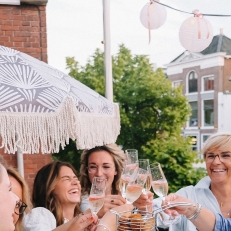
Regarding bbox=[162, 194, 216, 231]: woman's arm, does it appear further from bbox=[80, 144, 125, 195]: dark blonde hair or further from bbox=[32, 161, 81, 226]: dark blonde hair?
bbox=[80, 144, 125, 195]: dark blonde hair

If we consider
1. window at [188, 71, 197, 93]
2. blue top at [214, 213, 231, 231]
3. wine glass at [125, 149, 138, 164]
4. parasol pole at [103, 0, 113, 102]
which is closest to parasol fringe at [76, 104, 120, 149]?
wine glass at [125, 149, 138, 164]

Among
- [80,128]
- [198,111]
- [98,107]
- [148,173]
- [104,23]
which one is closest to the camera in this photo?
[148,173]

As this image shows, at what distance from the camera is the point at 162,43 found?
24219 mm

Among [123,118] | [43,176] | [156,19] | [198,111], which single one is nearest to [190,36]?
[156,19]

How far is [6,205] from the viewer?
3.99ft

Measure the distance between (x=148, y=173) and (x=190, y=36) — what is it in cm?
370

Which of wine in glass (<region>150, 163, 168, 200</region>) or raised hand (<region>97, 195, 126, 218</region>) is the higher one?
wine in glass (<region>150, 163, 168, 200</region>)

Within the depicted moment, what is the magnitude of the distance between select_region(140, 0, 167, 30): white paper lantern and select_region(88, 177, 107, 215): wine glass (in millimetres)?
4007

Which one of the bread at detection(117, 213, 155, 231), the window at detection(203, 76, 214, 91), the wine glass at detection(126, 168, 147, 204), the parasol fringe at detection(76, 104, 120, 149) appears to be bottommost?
the bread at detection(117, 213, 155, 231)

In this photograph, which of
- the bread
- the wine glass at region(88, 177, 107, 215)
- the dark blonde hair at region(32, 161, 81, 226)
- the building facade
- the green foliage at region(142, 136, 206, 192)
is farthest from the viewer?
the building facade

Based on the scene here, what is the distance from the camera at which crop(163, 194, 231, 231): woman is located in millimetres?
1970

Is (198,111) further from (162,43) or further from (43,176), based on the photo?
(43,176)

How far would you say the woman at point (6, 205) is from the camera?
46.4 inches

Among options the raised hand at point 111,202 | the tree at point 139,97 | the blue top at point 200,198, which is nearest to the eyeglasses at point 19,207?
the raised hand at point 111,202
